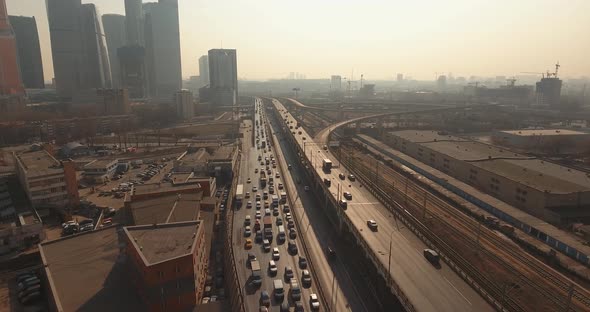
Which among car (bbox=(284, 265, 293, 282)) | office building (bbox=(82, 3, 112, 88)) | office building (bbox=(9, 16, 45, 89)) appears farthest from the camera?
office building (bbox=(9, 16, 45, 89))

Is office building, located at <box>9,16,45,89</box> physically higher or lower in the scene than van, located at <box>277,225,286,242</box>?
higher

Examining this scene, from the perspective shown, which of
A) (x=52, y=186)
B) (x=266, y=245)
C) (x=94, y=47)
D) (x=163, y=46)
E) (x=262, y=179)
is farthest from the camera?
(x=163, y=46)

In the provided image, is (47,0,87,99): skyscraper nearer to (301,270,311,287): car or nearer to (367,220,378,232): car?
(301,270,311,287): car

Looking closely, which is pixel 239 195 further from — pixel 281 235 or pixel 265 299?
pixel 265 299

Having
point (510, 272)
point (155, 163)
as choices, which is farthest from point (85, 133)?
point (510, 272)

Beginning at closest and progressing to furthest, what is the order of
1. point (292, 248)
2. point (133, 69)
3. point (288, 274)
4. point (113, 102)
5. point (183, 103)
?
point (288, 274) → point (292, 248) → point (113, 102) → point (183, 103) → point (133, 69)

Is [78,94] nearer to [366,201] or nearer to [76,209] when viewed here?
[76,209]

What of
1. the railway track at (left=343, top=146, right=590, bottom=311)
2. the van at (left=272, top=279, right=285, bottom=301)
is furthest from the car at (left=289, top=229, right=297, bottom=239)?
the railway track at (left=343, top=146, right=590, bottom=311)

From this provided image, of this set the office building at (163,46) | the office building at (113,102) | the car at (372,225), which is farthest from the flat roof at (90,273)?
the office building at (163,46)

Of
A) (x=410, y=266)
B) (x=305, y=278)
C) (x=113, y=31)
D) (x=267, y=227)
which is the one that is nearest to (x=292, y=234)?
(x=267, y=227)
